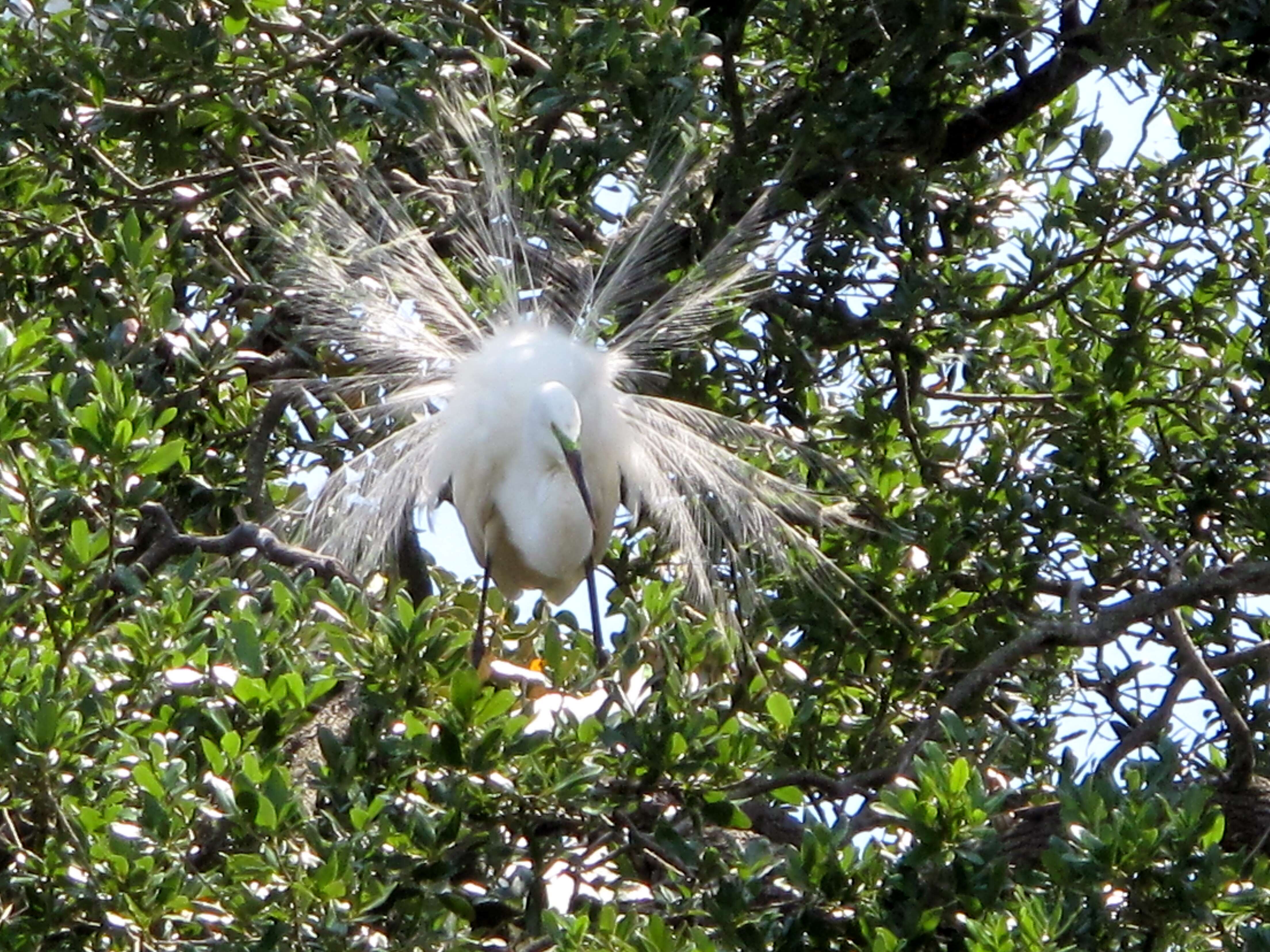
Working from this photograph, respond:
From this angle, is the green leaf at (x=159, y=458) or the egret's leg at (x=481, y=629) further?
the egret's leg at (x=481, y=629)

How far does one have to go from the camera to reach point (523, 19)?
3326 mm

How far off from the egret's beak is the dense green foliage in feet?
0.72

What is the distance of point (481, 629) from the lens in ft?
11.2

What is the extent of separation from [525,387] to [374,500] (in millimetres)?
405

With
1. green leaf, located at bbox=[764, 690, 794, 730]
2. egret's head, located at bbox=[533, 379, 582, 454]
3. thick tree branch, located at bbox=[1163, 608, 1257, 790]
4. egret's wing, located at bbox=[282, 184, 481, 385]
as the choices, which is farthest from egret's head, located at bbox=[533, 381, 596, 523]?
thick tree branch, located at bbox=[1163, 608, 1257, 790]

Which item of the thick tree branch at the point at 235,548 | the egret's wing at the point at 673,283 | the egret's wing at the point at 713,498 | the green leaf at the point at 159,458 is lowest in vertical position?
the green leaf at the point at 159,458

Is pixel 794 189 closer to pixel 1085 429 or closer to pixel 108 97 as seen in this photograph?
pixel 1085 429

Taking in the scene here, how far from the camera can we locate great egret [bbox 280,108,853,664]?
340 cm

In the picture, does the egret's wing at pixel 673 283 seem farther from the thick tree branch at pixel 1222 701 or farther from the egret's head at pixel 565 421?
the thick tree branch at pixel 1222 701

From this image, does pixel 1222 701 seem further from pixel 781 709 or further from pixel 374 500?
pixel 374 500

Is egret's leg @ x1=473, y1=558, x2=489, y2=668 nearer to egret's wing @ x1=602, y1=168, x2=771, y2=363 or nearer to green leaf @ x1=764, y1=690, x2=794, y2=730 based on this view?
egret's wing @ x1=602, y1=168, x2=771, y2=363

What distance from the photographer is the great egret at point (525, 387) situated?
11.1 feet

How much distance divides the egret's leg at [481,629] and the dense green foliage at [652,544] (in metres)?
0.06

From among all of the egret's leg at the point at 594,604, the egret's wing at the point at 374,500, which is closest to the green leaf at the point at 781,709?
the egret's leg at the point at 594,604
